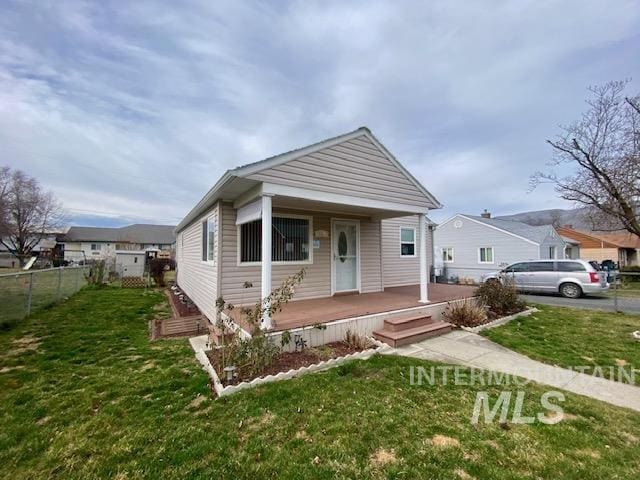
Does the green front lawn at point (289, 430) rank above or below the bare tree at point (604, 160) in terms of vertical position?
below

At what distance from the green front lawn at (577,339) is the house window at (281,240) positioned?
15.7 ft

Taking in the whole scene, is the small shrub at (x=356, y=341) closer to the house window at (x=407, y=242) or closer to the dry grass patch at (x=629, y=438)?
the dry grass patch at (x=629, y=438)

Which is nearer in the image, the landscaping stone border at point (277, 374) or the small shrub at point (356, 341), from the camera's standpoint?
the landscaping stone border at point (277, 374)

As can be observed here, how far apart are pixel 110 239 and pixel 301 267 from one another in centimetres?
4846

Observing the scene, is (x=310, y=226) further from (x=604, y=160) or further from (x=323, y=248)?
(x=604, y=160)

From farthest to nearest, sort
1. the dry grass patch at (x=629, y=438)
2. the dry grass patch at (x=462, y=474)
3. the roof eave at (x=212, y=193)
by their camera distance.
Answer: the roof eave at (x=212, y=193) → the dry grass patch at (x=629, y=438) → the dry grass patch at (x=462, y=474)

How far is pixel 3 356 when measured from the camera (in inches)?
192

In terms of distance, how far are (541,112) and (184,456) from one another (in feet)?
44.9

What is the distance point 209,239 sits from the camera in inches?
302

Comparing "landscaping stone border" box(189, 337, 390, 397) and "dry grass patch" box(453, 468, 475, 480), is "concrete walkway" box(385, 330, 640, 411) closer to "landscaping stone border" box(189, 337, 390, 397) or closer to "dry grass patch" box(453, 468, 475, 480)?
"landscaping stone border" box(189, 337, 390, 397)

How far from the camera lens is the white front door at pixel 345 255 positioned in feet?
26.7

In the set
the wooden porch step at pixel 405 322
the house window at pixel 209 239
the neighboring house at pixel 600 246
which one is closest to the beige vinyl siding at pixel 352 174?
the house window at pixel 209 239

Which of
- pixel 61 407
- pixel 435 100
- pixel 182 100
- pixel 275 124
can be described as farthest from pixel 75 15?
pixel 435 100

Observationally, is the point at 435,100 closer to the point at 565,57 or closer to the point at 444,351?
the point at 565,57
